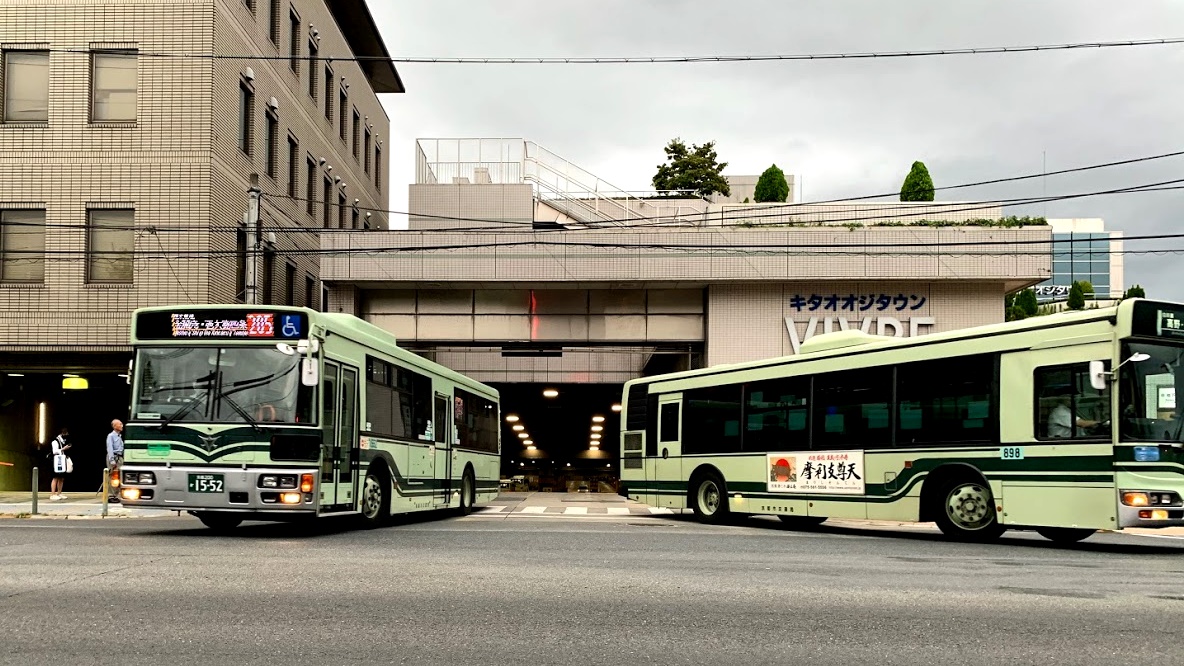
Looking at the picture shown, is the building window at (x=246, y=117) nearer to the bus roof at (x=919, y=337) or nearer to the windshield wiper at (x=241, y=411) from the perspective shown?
the bus roof at (x=919, y=337)

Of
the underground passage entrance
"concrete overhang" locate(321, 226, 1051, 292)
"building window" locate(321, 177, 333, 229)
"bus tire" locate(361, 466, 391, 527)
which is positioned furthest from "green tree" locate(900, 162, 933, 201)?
"bus tire" locate(361, 466, 391, 527)

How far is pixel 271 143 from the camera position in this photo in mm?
32906

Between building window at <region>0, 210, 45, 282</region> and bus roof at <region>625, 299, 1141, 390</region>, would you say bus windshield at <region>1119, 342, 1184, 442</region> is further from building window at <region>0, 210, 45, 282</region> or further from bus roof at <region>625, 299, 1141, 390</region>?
building window at <region>0, 210, 45, 282</region>

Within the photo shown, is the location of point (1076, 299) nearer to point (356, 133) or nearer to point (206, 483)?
point (356, 133)

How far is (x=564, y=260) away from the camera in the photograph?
3288 cm

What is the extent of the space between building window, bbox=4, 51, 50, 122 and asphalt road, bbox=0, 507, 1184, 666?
16915 mm

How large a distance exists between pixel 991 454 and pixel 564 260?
61.8 ft

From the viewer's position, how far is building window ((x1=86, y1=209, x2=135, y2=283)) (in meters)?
27.5

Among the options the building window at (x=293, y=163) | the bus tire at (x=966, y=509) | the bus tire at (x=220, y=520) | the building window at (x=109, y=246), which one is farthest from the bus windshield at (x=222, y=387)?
the building window at (x=293, y=163)

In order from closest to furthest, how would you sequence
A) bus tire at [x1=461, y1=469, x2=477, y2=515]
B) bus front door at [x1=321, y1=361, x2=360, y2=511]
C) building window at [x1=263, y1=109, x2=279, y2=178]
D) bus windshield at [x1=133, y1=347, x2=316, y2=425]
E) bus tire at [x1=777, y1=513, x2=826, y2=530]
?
bus windshield at [x1=133, y1=347, x2=316, y2=425] < bus front door at [x1=321, y1=361, x2=360, y2=511] < bus tire at [x1=777, y1=513, x2=826, y2=530] < bus tire at [x1=461, y1=469, x2=477, y2=515] < building window at [x1=263, y1=109, x2=279, y2=178]

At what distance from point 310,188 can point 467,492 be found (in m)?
16.8

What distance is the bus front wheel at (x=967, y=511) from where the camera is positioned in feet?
51.5

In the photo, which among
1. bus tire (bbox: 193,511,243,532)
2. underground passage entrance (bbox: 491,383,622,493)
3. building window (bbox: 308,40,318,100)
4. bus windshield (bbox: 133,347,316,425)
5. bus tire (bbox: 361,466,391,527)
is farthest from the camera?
underground passage entrance (bbox: 491,383,622,493)

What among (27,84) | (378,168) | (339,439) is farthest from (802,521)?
(378,168)
